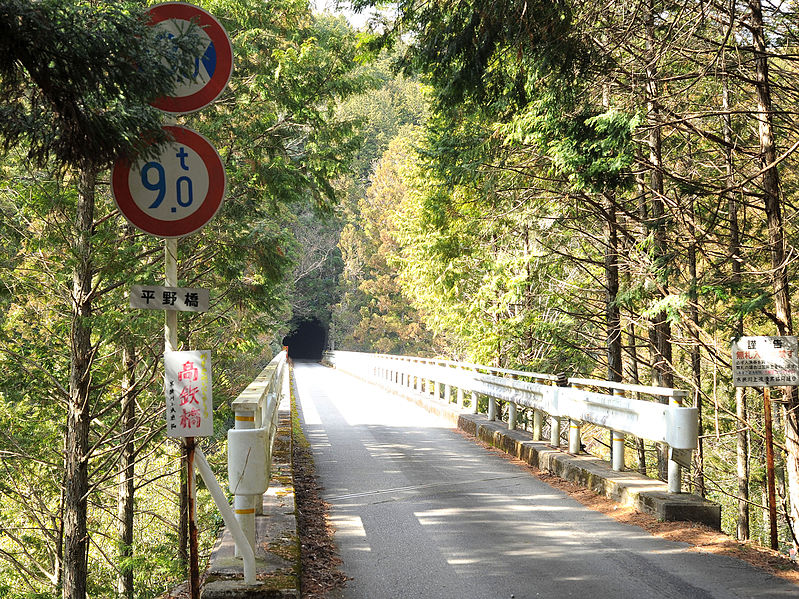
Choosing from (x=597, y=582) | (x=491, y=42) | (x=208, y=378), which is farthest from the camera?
(x=491, y=42)

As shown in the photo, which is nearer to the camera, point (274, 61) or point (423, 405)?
point (274, 61)

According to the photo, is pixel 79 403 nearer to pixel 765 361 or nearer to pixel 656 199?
pixel 765 361

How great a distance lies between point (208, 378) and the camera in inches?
153

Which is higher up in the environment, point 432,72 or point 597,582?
point 432,72

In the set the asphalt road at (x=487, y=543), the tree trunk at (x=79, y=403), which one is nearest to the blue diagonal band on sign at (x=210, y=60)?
the asphalt road at (x=487, y=543)

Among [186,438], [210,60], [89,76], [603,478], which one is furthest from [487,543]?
[89,76]

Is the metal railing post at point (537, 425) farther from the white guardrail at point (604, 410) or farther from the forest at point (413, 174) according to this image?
the forest at point (413, 174)

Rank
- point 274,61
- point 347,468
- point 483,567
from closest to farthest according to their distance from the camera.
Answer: point 483,567
point 347,468
point 274,61

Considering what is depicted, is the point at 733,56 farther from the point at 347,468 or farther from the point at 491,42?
the point at 347,468

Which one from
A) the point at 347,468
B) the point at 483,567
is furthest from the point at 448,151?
the point at 483,567

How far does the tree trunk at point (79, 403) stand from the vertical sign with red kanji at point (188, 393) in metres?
6.60

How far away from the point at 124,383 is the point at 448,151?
798cm

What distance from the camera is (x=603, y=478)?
8094mm

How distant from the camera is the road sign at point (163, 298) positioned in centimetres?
379
